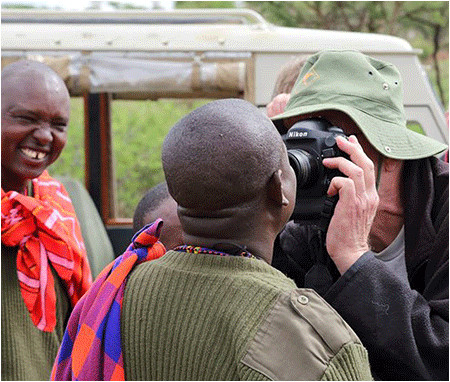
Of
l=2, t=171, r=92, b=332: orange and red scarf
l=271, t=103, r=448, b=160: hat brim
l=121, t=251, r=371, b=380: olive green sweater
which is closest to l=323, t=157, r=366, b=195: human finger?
l=271, t=103, r=448, b=160: hat brim

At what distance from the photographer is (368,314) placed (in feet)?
5.24

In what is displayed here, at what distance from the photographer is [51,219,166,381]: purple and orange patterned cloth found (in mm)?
1419

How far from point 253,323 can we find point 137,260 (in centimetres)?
32

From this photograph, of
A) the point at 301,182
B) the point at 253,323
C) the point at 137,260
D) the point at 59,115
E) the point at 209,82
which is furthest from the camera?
the point at 209,82

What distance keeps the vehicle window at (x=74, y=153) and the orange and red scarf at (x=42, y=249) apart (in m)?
2.61

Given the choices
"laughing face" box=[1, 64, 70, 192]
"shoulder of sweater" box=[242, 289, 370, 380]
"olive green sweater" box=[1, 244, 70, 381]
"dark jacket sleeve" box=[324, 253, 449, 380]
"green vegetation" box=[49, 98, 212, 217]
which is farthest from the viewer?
"green vegetation" box=[49, 98, 212, 217]

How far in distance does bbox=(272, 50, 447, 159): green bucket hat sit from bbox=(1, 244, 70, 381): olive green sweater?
112 centimetres

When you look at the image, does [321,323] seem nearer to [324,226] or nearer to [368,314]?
[368,314]

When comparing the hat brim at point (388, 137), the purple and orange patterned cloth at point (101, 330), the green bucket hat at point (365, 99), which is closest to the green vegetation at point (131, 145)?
the green bucket hat at point (365, 99)

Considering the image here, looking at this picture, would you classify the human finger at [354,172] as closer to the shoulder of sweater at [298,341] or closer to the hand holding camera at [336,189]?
the hand holding camera at [336,189]

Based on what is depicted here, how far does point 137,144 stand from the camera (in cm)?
707

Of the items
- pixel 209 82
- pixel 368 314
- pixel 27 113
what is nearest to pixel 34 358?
pixel 27 113

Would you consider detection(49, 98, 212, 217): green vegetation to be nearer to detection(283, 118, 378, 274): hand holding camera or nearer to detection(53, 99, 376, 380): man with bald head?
detection(283, 118, 378, 274): hand holding camera

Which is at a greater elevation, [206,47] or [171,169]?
[171,169]
